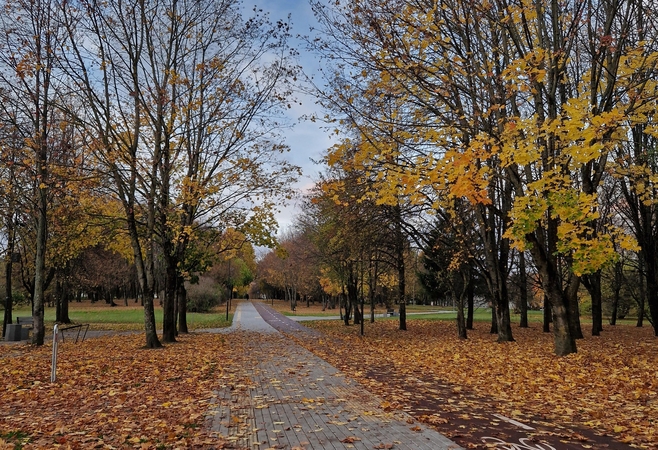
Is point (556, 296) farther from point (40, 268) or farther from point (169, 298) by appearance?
point (40, 268)

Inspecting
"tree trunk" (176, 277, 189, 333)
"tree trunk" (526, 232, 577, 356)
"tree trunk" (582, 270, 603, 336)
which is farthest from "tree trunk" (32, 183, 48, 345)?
"tree trunk" (582, 270, 603, 336)

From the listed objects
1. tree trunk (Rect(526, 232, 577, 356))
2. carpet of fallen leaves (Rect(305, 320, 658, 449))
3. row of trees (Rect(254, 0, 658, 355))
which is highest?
row of trees (Rect(254, 0, 658, 355))

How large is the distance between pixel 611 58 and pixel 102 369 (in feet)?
43.6

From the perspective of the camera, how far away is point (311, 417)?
238 inches

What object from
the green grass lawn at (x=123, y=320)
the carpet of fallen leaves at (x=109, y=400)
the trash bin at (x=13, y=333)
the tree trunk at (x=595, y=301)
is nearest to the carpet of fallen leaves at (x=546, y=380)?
the carpet of fallen leaves at (x=109, y=400)

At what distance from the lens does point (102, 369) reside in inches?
396

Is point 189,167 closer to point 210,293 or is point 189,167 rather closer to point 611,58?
point 611,58

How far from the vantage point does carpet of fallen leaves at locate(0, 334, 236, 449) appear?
16.7ft

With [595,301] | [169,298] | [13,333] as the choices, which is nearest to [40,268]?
[169,298]

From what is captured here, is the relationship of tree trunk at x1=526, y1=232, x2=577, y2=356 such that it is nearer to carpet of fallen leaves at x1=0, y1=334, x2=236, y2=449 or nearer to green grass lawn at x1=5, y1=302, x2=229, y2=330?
carpet of fallen leaves at x1=0, y1=334, x2=236, y2=449

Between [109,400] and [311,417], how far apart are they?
3353mm

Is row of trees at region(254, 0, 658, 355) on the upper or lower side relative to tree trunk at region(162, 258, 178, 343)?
upper

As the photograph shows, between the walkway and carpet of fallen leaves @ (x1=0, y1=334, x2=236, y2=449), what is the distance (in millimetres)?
394

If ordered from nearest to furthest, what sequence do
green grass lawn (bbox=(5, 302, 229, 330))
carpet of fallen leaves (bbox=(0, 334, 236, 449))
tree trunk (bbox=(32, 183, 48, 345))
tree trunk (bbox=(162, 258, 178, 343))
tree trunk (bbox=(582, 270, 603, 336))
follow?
1. carpet of fallen leaves (bbox=(0, 334, 236, 449))
2. tree trunk (bbox=(32, 183, 48, 345))
3. tree trunk (bbox=(162, 258, 178, 343))
4. tree trunk (bbox=(582, 270, 603, 336))
5. green grass lawn (bbox=(5, 302, 229, 330))
